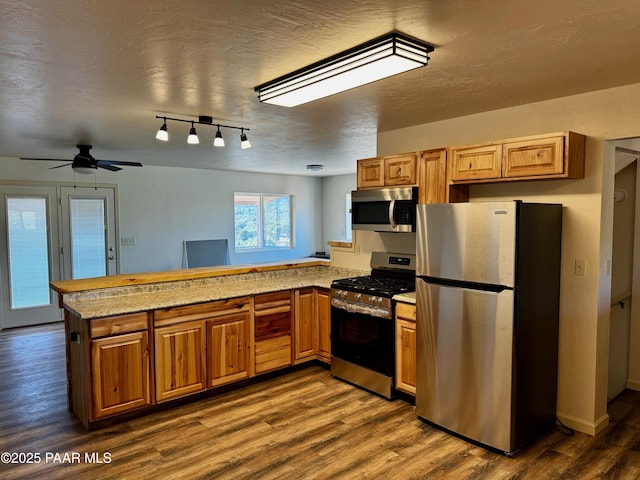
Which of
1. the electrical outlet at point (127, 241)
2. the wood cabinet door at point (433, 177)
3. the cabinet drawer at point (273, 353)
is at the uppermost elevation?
the wood cabinet door at point (433, 177)

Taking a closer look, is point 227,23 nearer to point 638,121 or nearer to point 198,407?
point 638,121

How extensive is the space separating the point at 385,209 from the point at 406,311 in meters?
0.93

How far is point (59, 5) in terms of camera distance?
1.65 metres

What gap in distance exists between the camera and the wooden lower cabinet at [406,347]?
11.0 ft

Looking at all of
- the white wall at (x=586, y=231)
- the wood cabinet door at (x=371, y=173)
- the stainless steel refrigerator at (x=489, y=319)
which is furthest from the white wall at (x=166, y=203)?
the white wall at (x=586, y=231)

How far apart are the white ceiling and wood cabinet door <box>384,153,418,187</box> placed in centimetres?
34

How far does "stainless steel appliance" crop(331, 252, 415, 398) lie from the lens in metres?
3.55

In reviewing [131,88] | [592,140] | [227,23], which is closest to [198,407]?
[131,88]

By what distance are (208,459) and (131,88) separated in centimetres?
239

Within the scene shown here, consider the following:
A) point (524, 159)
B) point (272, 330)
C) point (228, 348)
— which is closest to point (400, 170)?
point (524, 159)

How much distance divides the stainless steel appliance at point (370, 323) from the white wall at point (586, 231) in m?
1.21

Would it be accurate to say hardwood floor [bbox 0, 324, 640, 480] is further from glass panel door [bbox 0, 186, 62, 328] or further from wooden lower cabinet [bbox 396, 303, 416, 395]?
glass panel door [bbox 0, 186, 62, 328]

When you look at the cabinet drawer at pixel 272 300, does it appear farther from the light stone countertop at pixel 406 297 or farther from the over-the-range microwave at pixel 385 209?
the light stone countertop at pixel 406 297

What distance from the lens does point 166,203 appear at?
712 centimetres
